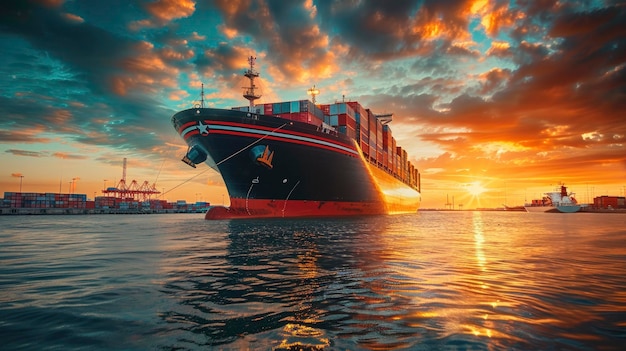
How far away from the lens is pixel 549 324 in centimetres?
450

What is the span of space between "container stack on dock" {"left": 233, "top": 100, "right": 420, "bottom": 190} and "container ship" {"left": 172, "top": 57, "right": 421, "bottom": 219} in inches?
6.3

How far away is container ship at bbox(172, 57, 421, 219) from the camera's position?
28391 mm

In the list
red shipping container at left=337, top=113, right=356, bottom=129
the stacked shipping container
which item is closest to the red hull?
red shipping container at left=337, top=113, right=356, bottom=129

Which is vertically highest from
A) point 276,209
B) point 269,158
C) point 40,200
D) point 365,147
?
point 365,147

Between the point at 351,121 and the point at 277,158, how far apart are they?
60.3 ft

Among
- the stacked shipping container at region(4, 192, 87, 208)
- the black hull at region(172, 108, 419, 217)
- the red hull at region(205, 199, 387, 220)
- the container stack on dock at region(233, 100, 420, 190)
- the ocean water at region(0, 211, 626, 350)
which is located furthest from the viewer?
the stacked shipping container at region(4, 192, 87, 208)

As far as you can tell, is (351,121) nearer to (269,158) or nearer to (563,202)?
(269,158)

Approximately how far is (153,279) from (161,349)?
4268mm

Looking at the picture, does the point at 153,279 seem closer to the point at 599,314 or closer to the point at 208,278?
the point at 208,278

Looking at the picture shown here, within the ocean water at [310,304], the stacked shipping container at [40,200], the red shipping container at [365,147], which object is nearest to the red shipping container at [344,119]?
the red shipping container at [365,147]

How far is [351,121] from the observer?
44.8 metres

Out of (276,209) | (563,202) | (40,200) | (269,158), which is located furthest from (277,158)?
(563,202)

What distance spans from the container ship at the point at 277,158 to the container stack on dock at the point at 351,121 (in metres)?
0.16

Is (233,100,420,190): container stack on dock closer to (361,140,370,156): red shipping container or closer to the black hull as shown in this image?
(361,140,370,156): red shipping container
